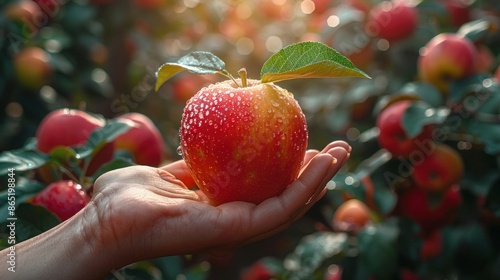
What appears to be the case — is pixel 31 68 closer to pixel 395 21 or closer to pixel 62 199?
pixel 62 199

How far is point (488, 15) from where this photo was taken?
2.24 metres

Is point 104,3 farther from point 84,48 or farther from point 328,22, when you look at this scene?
point 328,22

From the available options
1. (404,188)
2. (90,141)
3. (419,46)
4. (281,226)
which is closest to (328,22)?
(419,46)

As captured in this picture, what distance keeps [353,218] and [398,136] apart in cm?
40

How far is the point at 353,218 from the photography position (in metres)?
2.02

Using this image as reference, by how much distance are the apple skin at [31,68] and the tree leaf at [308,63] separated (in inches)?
55.0

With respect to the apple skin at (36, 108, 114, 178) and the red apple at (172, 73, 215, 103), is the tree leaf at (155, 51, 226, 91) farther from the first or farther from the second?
the red apple at (172, 73, 215, 103)

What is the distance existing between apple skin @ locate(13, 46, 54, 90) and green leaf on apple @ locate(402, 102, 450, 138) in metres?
1.30

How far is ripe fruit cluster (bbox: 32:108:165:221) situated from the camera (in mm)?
1323

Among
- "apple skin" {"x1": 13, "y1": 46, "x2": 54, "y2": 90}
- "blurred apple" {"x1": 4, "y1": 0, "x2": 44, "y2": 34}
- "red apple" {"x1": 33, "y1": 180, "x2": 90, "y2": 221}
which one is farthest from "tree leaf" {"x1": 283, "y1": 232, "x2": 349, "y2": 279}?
"blurred apple" {"x1": 4, "y1": 0, "x2": 44, "y2": 34}

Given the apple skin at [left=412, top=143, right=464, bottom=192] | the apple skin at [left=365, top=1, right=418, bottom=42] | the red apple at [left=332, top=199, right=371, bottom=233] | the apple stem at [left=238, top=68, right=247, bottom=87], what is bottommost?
the red apple at [left=332, top=199, right=371, bottom=233]

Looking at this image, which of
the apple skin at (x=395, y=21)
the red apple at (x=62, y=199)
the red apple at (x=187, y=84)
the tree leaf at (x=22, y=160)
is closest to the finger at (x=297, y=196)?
the red apple at (x=62, y=199)

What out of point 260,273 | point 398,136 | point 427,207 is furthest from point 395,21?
point 260,273

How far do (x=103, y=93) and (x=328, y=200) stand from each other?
1.01 meters
